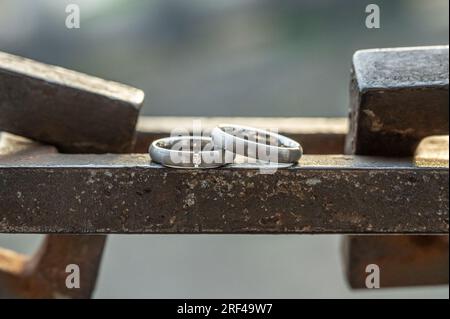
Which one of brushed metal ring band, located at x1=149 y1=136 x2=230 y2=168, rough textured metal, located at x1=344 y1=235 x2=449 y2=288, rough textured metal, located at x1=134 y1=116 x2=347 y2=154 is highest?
brushed metal ring band, located at x1=149 y1=136 x2=230 y2=168

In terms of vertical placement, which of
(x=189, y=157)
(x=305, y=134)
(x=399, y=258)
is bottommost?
(x=399, y=258)

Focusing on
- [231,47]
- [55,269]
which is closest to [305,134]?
[55,269]

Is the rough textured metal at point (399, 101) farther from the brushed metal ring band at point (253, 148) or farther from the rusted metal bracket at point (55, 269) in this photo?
the rusted metal bracket at point (55, 269)

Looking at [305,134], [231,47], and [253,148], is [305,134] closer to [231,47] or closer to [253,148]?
[253,148]

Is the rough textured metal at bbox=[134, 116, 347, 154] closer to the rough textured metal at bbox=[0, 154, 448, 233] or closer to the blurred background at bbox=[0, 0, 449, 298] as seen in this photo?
the rough textured metal at bbox=[0, 154, 448, 233]

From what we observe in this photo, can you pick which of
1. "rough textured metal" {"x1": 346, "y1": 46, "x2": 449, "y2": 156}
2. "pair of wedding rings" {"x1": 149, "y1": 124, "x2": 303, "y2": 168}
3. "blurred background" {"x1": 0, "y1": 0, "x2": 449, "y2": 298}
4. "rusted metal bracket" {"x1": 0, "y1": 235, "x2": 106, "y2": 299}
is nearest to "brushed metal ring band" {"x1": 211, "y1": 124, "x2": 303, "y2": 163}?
"pair of wedding rings" {"x1": 149, "y1": 124, "x2": 303, "y2": 168}

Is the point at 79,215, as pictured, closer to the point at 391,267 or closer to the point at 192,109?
the point at 391,267
